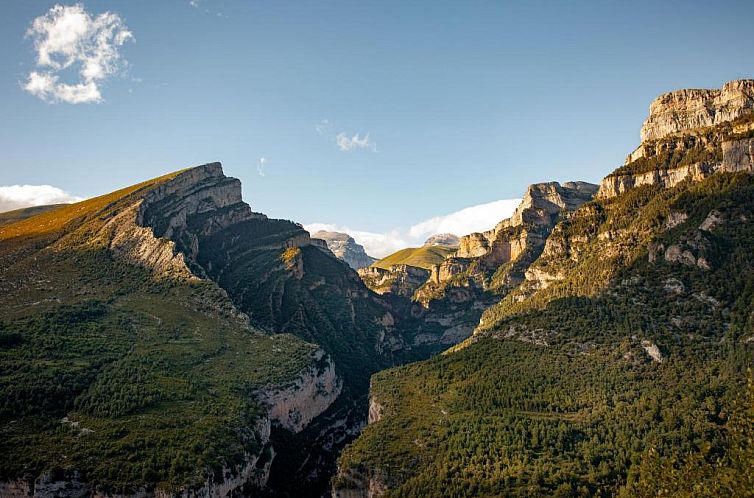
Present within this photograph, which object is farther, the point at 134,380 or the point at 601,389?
the point at 134,380

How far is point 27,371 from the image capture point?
121m

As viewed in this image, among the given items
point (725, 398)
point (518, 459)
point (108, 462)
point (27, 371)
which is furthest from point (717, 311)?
point (27, 371)

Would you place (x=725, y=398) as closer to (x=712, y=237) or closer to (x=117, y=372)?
(x=712, y=237)

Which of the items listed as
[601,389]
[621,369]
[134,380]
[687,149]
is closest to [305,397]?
[134,380]

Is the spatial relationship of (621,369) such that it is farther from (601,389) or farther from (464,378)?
(464,378)

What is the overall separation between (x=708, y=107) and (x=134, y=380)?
176705 millimetres

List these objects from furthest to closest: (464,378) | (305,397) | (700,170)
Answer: (305,397)
(700,170)
(464,378)

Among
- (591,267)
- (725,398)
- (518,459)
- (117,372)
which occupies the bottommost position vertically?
(518,459)

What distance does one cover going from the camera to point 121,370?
129625 millimetres

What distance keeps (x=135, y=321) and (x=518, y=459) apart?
10323 centimetres

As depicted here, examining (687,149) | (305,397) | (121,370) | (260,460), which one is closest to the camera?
(121,370)

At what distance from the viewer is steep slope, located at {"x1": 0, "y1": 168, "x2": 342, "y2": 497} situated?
100750 millimetres

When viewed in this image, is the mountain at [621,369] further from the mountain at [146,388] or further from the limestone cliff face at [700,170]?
the mountain at [146,388]

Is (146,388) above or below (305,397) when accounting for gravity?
above
